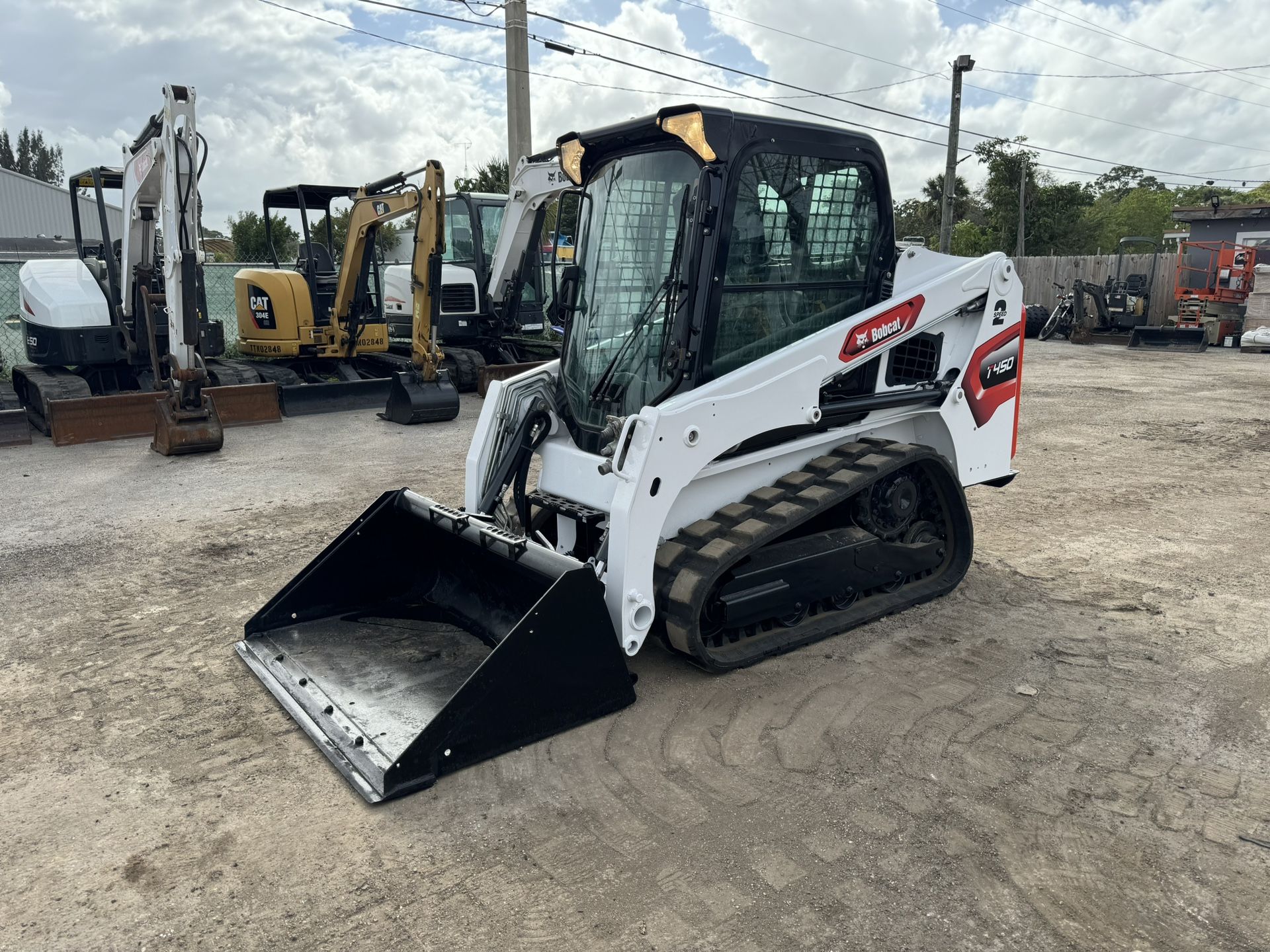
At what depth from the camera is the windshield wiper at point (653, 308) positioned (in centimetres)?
401

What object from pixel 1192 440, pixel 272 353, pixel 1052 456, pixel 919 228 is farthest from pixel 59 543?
pixel 919 228

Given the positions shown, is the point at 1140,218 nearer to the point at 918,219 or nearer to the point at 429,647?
the point at 918,219

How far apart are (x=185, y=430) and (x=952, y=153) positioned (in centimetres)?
1928

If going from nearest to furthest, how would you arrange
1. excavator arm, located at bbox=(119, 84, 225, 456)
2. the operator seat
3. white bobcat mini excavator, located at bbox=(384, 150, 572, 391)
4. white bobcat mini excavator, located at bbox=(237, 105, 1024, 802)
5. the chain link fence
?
white bobcat mini excavator, located at bbox=(237, 105, 1024, 802) → excavator arm, located at bbox=(119, 84, 225, 456) → the operator seat → white bobcat mini excavator, located at bbox=(384, 150, 572, 391) → the chain link fence

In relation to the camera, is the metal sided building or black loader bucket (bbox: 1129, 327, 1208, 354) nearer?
black loader bucket (bbox: 1129, 327, 1208, 354)

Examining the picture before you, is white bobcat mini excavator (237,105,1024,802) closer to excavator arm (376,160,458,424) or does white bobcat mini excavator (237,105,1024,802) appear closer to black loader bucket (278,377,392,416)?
excavator arm (376,160,458,424)

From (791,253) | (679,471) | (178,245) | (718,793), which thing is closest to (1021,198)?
(178,245)

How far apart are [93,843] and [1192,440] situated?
9674mm

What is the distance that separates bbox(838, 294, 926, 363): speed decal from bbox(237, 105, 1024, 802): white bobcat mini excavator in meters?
0.02

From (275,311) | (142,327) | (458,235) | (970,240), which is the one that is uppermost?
(970,240)

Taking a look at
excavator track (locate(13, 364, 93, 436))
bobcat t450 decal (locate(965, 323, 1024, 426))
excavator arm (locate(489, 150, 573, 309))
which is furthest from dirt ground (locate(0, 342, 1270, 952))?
excavator track (locate(13, 364, 93, 436))

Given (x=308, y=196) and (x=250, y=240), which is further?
(x=250, y=240)

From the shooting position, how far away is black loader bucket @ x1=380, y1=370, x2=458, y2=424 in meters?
10.5

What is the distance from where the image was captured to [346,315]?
12.0m
